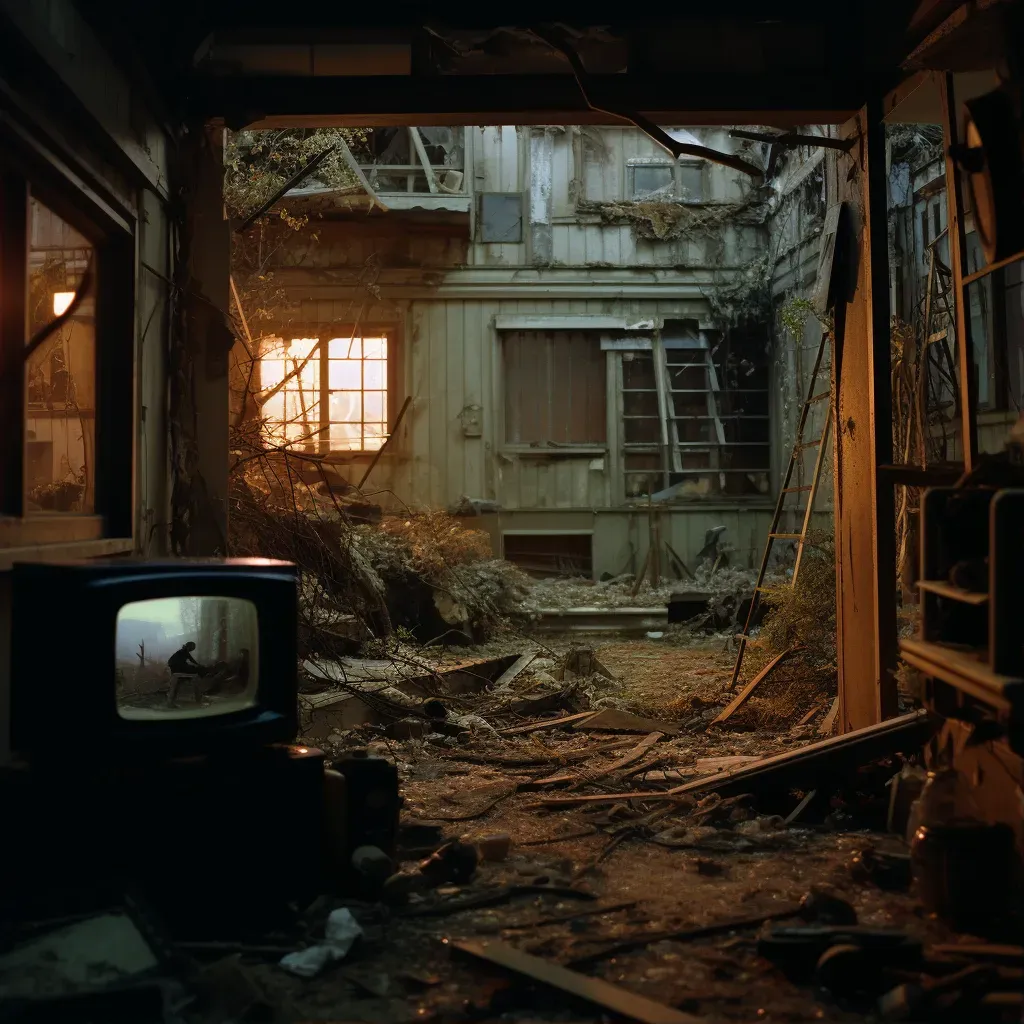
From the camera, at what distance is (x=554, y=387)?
14391 mm

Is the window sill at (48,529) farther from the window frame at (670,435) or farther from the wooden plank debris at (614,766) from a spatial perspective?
the window frame at (670,435)

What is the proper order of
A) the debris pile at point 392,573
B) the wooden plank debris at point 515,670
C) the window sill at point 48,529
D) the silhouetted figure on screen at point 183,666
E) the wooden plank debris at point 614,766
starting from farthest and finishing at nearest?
the wooden plank debris at point 515,670 → the debris pile at point 392,573 → the wooden plank debris at point 614,766 → the silhouetted figure on screen at point 183,666 → the window sill at point 48,529

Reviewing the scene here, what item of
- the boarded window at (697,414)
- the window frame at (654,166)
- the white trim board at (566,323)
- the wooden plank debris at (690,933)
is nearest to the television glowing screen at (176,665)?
the wooden plank debris at (690,933)

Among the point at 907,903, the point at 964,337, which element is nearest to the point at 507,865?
the point at 907,903

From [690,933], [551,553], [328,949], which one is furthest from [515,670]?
[551,553]

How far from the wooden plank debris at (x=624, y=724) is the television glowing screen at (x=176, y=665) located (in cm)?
299

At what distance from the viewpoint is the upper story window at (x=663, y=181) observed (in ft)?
47.6

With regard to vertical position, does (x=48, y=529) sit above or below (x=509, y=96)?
below

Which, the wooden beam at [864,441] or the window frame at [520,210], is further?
the window frame at [520,210]

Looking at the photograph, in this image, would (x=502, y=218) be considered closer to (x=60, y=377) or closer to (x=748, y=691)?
(x=748, y=691)

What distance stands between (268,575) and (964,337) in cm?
303

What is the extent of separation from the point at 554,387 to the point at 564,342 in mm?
653

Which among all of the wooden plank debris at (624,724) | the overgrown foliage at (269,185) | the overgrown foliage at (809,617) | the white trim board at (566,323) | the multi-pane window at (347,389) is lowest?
the wooden plank debris at (624,724)

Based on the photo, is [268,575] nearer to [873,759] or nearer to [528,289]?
[873,759]
